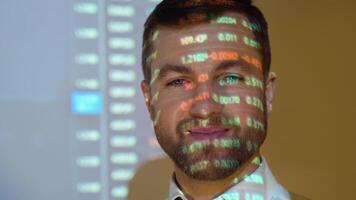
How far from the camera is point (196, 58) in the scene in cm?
93

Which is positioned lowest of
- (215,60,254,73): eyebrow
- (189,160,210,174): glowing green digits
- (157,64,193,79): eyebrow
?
(189,160,210,174): glowing green digits

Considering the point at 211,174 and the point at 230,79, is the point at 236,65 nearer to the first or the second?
the point at 230,79

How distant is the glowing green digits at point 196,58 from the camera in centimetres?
93

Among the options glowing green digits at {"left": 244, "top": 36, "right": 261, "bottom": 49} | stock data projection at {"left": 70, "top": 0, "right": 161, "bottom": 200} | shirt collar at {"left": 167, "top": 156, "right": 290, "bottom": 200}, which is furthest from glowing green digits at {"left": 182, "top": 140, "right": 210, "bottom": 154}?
stock data projection at {"left": 70, "top": 0, "right": 161, "bottom": 200}

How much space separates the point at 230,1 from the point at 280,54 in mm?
362

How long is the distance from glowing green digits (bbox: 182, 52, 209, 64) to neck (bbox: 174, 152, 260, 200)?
0.70 ft

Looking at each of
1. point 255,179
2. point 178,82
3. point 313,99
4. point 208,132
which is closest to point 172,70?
point 178,82

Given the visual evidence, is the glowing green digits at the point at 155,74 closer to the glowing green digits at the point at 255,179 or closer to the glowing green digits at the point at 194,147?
the glowing green digits at the point at 194,147

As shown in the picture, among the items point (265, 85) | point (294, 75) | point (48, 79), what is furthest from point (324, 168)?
point (48, 79)

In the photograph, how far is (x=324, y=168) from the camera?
4.15 ft

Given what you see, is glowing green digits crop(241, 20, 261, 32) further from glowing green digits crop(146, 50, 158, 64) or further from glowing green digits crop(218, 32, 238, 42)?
glowing green digits crop(146, 50, 158, 64)

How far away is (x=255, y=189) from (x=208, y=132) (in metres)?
0.16

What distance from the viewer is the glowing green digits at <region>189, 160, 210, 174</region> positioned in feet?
3.01

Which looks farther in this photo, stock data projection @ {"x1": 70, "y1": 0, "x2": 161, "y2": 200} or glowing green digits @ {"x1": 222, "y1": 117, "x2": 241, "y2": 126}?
stock data projection @ {"x1": 70, "y1": 0, "x2": 161, "y2": 200}
